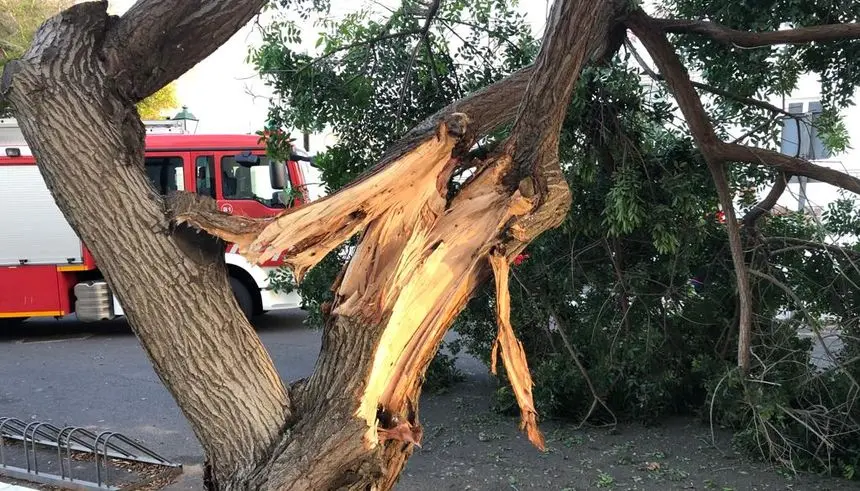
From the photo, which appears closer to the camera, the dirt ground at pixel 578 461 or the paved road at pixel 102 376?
the dirt ground at pixel 578 461

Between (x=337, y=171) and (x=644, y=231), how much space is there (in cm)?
277

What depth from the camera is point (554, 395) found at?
697cm

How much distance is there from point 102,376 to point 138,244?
295 inches

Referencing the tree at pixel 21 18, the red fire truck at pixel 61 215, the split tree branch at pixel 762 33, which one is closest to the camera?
the split tree branch at pixel 762 33

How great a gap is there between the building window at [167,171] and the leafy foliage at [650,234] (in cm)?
468

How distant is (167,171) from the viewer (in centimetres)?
1080

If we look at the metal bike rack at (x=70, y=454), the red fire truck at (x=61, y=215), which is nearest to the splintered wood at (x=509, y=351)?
the metal bike rack at (x=70, y=454)

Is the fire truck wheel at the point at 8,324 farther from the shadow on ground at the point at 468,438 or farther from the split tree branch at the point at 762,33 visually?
the split tree branch at the point at 762,33

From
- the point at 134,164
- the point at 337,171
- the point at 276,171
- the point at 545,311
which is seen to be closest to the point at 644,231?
the point at 545,311

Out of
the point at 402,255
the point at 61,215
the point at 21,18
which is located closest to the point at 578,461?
the point at 402,255

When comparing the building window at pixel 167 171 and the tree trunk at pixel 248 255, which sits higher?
the building window at pixel 167 171

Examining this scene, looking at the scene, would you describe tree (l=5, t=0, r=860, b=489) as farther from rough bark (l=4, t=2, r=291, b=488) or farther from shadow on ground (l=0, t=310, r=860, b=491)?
shadow on ground (l=0, t=310, r=860, b=491)

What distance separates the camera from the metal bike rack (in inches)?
219

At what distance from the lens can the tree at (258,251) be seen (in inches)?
106
